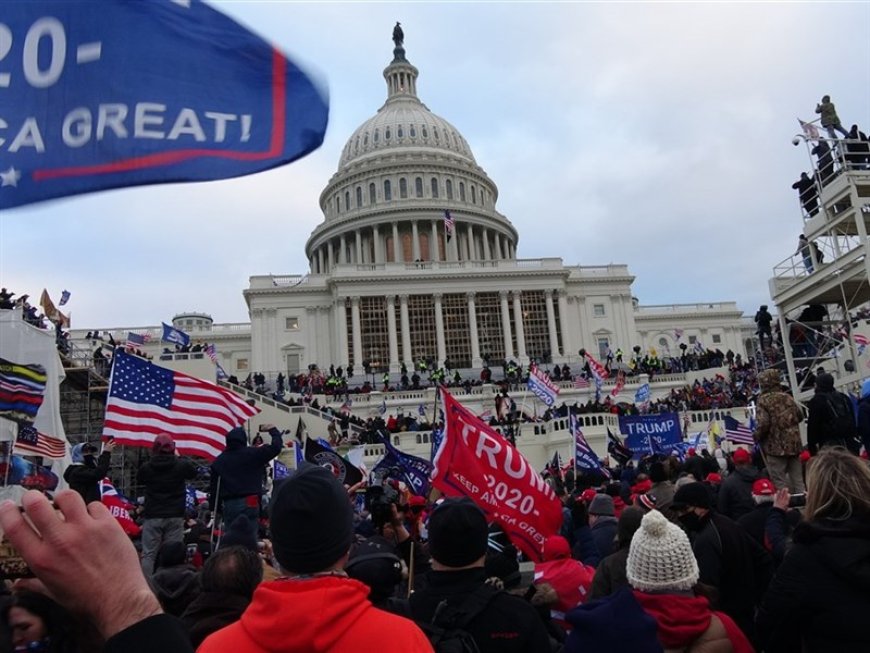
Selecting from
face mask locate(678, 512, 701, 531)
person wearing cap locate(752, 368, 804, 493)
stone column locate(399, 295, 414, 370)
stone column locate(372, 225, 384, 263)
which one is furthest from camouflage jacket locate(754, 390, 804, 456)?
stone column locate(372, 225, 384, 263)

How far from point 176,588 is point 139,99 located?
296 cm

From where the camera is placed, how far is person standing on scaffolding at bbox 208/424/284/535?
836 cm

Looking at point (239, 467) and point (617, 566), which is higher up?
point (239, 467)

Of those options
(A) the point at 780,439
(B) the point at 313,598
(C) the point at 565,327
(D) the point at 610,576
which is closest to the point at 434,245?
(C) the point at 565,327

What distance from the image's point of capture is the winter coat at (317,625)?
2.21 metres

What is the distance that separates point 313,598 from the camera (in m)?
2.29

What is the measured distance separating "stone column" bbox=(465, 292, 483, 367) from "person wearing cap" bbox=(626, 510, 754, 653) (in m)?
58.5

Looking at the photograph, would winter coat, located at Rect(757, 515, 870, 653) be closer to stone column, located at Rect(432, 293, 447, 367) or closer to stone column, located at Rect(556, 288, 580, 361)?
stone column, located at Rect(432, 293, 447, 367)

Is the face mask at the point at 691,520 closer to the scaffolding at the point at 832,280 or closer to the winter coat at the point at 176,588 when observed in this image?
the winter coat at the point at 176,588

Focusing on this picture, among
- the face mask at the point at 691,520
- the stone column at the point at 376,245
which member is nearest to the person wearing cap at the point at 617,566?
the face mask at the point at 691,520

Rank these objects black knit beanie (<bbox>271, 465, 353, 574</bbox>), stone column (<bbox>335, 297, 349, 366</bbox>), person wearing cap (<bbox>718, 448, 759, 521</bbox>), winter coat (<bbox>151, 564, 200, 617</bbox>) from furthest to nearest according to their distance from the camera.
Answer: stone column (<bbox>335, 297, 349, 366</bbox>), person wearing cap (<bbox>718, 448, 759, 521</bbox>), winter coat (<bbox>151, 564, 200, 617</bbox>), black knit beanie (<bbox>271, 465, 353, 574</bbox>)

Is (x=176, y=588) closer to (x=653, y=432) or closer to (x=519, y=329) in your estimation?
(x=653, y=432)

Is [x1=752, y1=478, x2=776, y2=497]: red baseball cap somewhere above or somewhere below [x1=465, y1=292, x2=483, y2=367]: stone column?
below

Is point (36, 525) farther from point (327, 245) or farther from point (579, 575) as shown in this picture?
point (327, 245)
